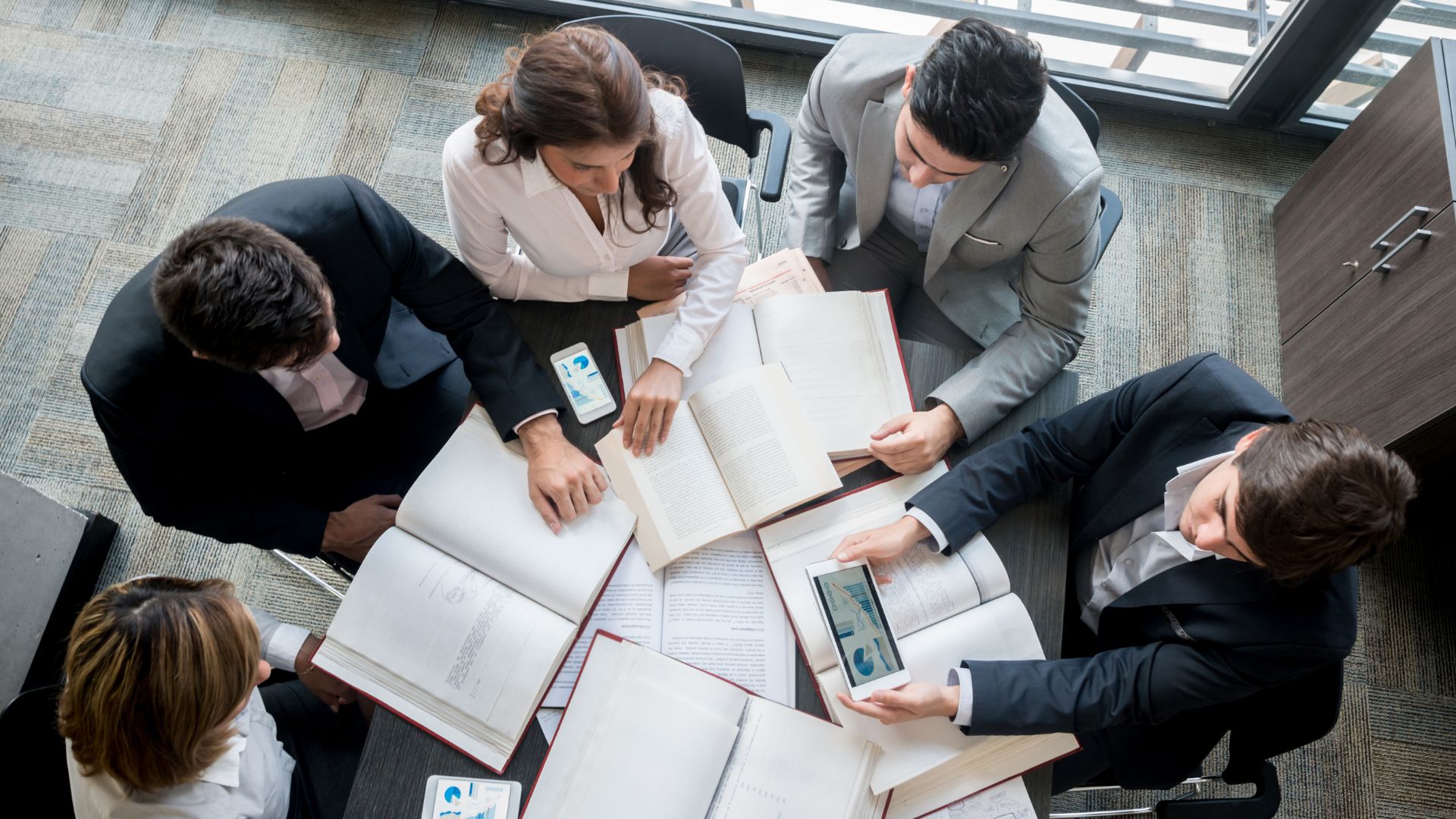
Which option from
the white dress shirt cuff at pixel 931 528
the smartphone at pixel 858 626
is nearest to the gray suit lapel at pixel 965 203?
the white dress shirt cuff at pixel 931 528

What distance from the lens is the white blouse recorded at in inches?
64.0

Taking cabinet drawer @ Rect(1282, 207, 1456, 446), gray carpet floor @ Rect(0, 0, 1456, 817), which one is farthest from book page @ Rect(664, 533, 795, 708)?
cabinet drawer @ Rect(1282, 207, 1456, 446)

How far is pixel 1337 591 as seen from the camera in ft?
4.50

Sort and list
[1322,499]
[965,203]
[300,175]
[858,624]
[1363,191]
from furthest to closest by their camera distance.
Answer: [300,175] → [1363,191] → [965,203] → [858,624] → [1322,499]

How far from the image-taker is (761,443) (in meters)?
1.60

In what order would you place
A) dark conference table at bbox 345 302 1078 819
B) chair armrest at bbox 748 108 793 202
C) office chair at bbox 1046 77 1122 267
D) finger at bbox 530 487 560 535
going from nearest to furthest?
dark conference table at bbox 345 302 1078 819 < finger at bbox 530 487 560 535 < office chair at bbox 1046 77 1122 267 < chair armrest at bbox 748 108 793 202

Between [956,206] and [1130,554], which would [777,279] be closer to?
[956,206]

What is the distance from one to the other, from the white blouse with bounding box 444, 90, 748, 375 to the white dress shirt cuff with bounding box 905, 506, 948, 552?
488 millimetres

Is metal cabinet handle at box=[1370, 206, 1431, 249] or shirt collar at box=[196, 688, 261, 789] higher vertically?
metal cabinet handle at box=[1370, 206, 1431, 249]

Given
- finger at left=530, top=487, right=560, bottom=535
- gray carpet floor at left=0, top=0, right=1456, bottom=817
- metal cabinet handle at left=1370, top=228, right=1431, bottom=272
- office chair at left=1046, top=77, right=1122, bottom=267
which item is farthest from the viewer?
gray carpet floor at left=0, top=0, right=1456, bottom=817

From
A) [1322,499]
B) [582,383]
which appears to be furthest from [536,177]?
[1322,499]

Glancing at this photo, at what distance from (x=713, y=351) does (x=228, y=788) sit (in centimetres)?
110

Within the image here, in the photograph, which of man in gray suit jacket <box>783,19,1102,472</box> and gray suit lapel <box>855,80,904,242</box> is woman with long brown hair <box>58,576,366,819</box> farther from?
gray suit lapel <box>855,80,904,242</box>

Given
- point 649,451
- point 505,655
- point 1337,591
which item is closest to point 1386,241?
point 1337,591
